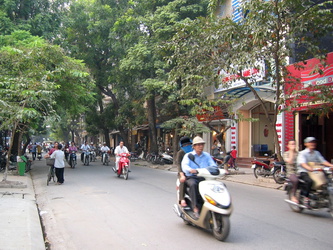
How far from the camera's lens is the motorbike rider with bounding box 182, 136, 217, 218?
18.8ft

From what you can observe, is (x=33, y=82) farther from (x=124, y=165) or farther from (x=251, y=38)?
(x=251, y=38)

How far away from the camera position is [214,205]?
523cm

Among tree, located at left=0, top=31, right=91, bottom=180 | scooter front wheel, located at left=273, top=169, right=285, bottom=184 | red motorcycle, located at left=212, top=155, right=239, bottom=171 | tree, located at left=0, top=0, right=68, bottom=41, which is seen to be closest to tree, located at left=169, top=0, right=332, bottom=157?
scooter front wheel, located at left=273, top=169, right=285, bottom=184

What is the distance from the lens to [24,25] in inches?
801

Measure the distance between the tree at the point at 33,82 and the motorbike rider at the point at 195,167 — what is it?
647cm

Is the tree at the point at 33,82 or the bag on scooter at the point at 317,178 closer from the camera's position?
the bag on scooter at the point at 317,178

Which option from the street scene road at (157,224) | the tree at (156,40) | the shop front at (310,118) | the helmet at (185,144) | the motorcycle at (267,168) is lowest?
the street scene road at (157,224)

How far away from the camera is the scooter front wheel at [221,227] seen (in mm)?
5223

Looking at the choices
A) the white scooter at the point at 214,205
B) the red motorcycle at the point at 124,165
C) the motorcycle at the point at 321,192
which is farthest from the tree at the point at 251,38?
the white scooter at the point at 214,205

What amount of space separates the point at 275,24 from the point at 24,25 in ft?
51.7

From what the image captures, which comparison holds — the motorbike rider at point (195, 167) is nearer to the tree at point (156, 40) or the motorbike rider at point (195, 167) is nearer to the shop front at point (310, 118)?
the shop front at point (310, 118)

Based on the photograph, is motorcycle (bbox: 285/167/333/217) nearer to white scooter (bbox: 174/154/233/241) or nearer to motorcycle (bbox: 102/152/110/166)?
white scooter (bbox: 174/154/233/241)

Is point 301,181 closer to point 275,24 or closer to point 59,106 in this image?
point 275,24

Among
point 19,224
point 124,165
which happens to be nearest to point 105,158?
point 124,165
